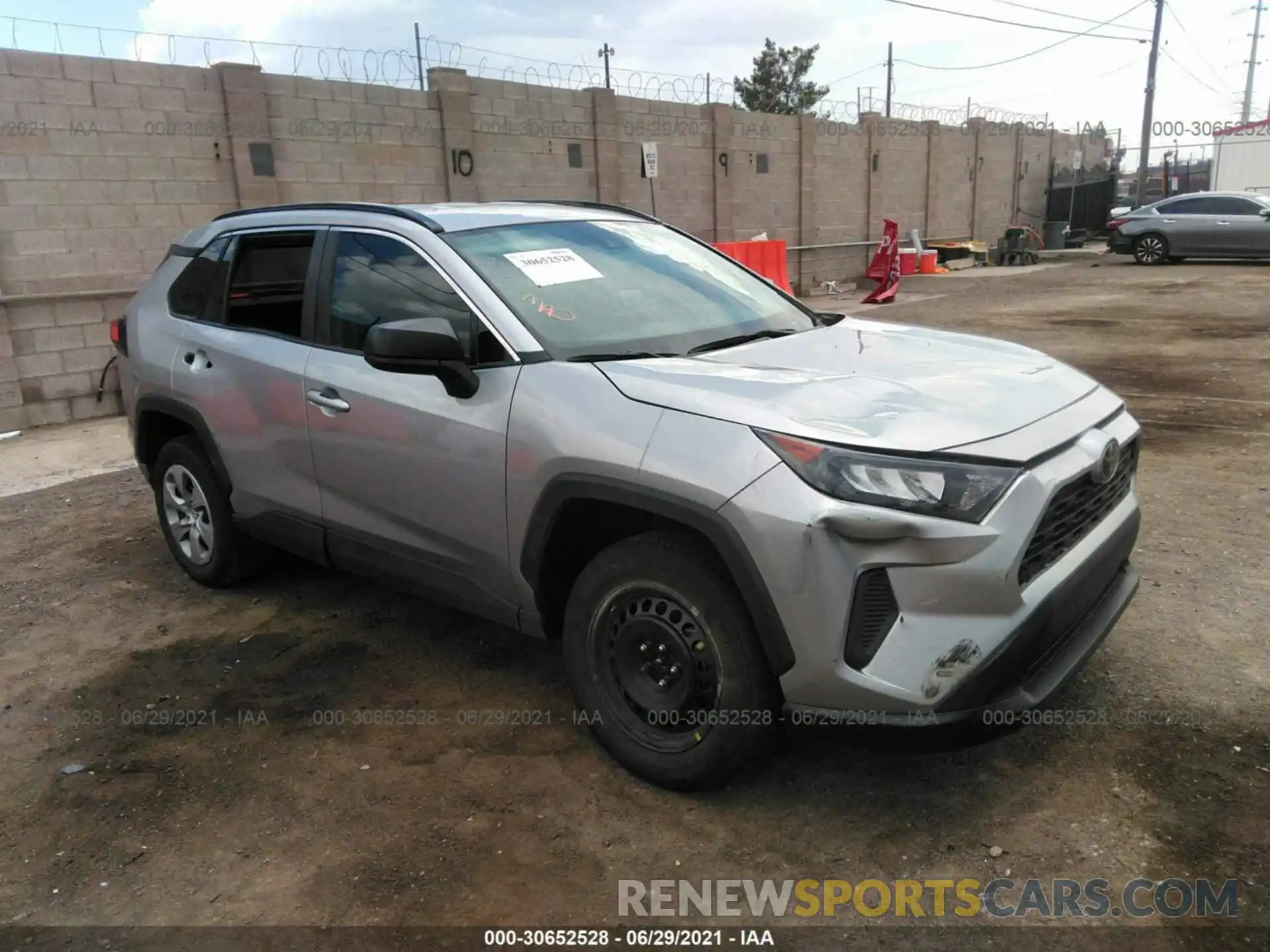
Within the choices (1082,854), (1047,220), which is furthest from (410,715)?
(1047,220)

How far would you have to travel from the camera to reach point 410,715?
3.60 meters

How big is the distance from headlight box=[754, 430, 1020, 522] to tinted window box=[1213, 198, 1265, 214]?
2250cm

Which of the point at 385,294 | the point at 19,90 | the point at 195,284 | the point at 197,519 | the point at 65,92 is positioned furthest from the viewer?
the point at 65,92

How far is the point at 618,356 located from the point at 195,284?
2.55m

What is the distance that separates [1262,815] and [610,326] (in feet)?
8.09

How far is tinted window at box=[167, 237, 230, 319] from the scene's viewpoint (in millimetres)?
4566

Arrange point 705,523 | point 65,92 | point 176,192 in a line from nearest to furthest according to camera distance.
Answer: point 705,523 → point 65,92 → point 176,192

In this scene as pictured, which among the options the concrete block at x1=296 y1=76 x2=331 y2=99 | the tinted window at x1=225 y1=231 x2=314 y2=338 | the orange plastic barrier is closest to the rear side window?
the tinted window at x1=225 y1=231 x2=314 y2=338

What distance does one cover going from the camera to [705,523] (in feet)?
8.54

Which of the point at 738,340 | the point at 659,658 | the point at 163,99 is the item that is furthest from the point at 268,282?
the point at 163,99

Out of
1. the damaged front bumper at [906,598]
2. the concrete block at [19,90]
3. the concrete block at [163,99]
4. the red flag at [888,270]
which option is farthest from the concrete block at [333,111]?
the damaged front bumper at [906,598]

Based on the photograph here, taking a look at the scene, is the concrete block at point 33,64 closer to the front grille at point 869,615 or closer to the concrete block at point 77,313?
the concrete block at point 77,313

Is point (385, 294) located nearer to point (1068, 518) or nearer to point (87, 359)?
point (1068, 518)

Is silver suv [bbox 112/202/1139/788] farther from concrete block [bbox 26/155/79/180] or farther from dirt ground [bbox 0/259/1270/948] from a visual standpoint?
concrete block [bbox 26/155/79/180]
